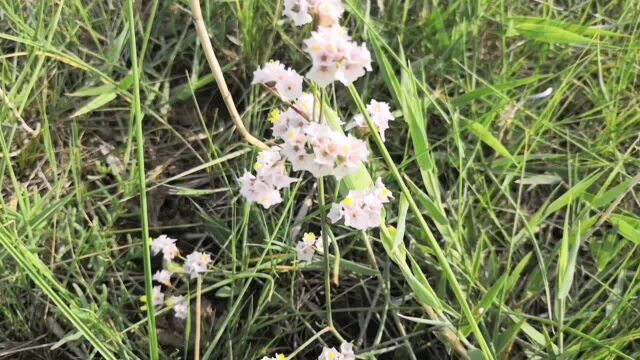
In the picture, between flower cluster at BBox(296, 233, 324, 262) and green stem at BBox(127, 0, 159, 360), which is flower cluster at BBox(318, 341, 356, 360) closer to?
flower cluster at BBox(296, 233, 324, 262)

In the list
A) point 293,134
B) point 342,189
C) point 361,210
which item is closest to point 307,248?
point 342,189

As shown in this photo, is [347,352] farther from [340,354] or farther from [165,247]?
[165,247]

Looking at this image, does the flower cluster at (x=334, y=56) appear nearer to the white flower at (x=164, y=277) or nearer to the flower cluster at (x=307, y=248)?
the flower cluster at (x=307, y=248)

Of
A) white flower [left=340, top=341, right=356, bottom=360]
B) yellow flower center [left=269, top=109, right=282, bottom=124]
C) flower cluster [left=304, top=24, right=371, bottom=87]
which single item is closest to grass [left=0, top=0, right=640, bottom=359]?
white flower [left=340, top=341, right=356, bottom=360]

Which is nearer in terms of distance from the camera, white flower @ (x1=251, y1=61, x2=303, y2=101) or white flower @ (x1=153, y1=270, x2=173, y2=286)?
white flower @ (x1=251, y1=61, x2=303, y2=101)

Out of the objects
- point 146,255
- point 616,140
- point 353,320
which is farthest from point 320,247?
point 616,140

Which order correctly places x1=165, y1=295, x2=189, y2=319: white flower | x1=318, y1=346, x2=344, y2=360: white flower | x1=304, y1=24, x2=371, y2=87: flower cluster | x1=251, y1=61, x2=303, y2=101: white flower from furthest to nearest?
x1=165, y1=295, x2=189, y2=319: white flower → x1=318, y1=346, x2=344, y2=360: white flower → x1=251, y1=61, x2=303, y2=101: white flower → x1=304, y1=24, x2=371, y2=87: flower cluster

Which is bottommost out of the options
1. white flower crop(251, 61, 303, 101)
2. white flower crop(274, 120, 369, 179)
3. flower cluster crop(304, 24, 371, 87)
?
white flower crop(274, 120, 369, 179)

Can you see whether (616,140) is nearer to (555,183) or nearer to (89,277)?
(555,183)
